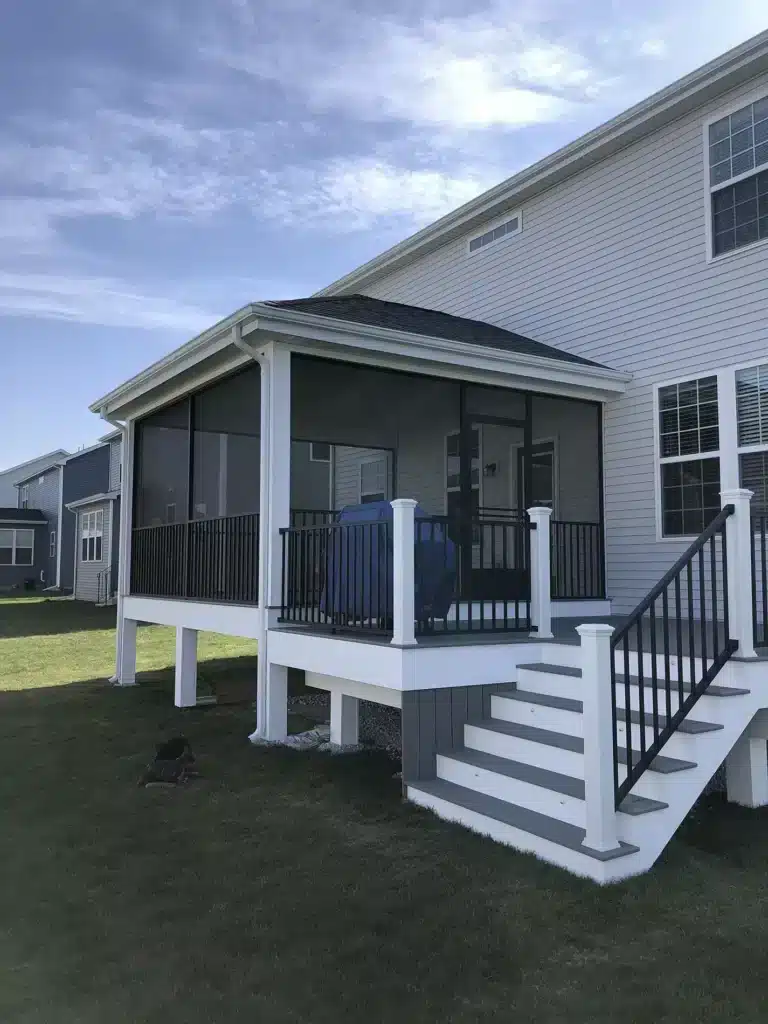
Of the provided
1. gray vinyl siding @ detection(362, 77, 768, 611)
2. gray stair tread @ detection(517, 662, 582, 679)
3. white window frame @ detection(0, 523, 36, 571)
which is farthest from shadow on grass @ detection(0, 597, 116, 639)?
gray stair tread @ detection(517, 662, 582, 679)

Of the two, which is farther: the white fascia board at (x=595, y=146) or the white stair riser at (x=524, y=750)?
the white fascia board at (x=595, y=146)

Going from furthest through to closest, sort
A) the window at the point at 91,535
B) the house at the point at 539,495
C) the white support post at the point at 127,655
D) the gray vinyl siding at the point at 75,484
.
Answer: the gray vinyl siding at the point at 75,484
the window at the point at 91,535
the white support post at the point at 127,655
the house at the point at 539,495

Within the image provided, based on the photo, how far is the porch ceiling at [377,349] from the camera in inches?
262

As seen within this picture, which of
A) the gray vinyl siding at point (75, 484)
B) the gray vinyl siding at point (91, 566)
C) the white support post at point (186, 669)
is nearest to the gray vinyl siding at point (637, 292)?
the white support post at point (186, 669)

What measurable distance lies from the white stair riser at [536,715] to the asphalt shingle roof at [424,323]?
134 inches

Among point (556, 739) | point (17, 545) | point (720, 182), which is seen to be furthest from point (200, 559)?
point (17, 545)

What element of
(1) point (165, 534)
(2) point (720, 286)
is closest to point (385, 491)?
(1) point (165, 534)

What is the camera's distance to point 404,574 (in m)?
5.41

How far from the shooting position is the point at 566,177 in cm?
949

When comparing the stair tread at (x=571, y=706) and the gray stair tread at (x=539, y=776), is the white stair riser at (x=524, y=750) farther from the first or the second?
the stair tread at (x=571, y=706)

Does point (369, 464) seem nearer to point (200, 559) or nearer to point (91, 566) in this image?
point (200, 559)

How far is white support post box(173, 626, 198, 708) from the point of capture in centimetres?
912

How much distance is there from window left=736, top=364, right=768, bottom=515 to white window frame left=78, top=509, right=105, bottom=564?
21879 millimetres

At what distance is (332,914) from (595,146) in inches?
323
